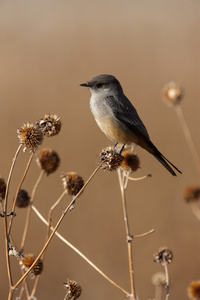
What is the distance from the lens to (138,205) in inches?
381

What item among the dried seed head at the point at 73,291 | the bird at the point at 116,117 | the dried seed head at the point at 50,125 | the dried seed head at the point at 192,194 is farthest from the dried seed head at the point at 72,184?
the dried seed head at the point at 192,194

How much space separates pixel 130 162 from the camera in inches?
155

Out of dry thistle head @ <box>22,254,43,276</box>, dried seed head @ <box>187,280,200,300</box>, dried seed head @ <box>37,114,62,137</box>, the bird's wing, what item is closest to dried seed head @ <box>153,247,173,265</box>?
dried seed head @ <box>187,280,200,300</box>

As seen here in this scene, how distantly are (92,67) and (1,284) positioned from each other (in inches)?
343

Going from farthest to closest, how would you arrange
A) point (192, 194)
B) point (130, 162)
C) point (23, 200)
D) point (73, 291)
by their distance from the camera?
1. point (192, 194)
2. point (130, 162)
3. point (23, 200)
4. point (73, 291)

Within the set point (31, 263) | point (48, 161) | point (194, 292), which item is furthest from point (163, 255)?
point (48, 161)

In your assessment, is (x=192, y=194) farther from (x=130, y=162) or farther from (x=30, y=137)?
(x=30, y=137)

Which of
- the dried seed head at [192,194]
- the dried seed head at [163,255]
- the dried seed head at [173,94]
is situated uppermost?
the dried seed head at [173,94]

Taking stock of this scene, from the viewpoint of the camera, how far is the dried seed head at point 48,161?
379 cm

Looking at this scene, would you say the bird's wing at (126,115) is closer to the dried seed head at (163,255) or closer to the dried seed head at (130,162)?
the dried seed head at (130,162)

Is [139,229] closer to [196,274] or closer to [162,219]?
[162,219]

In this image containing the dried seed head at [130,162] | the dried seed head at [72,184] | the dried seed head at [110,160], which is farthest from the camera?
the dried seed head at [130,162]

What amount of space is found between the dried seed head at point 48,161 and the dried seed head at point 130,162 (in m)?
0.61

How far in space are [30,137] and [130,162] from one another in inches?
46.0
